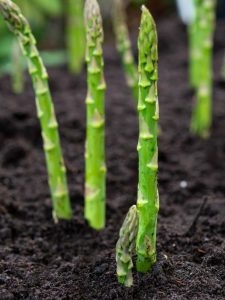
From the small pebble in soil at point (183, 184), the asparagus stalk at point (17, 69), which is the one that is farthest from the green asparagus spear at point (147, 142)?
the asparagus stalk at point (17, 69)

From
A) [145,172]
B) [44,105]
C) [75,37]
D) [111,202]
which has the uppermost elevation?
[75,37]

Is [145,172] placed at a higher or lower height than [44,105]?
lower

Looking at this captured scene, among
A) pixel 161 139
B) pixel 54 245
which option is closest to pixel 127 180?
pixel 161 139

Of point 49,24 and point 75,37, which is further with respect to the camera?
point 49,24

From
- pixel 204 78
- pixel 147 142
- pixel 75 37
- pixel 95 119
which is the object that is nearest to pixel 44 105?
pixel 95 119

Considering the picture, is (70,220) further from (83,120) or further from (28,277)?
(83,120)

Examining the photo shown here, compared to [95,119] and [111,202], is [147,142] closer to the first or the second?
[95,119]

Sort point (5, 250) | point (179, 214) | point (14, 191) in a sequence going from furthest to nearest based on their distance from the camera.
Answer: point (14, 191)
point (179, 214)
point (5, 250)

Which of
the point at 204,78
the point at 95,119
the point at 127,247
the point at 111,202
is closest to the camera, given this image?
the point at 127,247
